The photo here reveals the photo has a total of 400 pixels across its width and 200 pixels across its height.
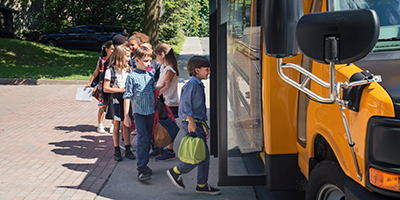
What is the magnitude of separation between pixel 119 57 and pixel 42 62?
13.9 m

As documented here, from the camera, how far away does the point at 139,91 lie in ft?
14.8

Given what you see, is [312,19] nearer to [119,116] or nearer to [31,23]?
[119,116]

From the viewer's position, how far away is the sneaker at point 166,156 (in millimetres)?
5441

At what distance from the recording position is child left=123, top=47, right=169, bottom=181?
4477 millimetres

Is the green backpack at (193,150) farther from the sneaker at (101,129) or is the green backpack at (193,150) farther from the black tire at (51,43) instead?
the black tire at (51,43)

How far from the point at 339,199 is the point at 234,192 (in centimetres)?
191

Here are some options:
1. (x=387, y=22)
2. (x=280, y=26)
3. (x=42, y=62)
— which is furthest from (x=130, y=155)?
(x=42, y=62)

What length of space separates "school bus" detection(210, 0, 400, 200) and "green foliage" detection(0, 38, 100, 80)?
10988mm

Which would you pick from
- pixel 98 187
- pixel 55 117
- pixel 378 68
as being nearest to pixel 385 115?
pixel 378 68

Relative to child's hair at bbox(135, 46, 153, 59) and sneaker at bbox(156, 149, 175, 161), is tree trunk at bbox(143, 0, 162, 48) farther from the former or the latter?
child's hair at bbox(135, 46, 153, 59)

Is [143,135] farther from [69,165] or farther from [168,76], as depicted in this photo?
[69,165]

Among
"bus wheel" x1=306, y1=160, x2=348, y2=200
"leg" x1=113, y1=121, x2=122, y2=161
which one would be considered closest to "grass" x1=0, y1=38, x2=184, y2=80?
"leg" x1=113, y1=121, x2=122, y2=161

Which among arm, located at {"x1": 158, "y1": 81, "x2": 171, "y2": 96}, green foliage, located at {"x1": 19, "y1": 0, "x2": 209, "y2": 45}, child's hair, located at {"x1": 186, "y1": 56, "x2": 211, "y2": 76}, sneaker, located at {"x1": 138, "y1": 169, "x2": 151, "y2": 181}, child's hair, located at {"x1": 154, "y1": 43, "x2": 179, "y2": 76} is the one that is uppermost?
green foliage, located at {"x1": 19, "y1": 0, "x2": 209, "y2": 45}

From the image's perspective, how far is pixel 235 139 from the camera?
12.0ft
